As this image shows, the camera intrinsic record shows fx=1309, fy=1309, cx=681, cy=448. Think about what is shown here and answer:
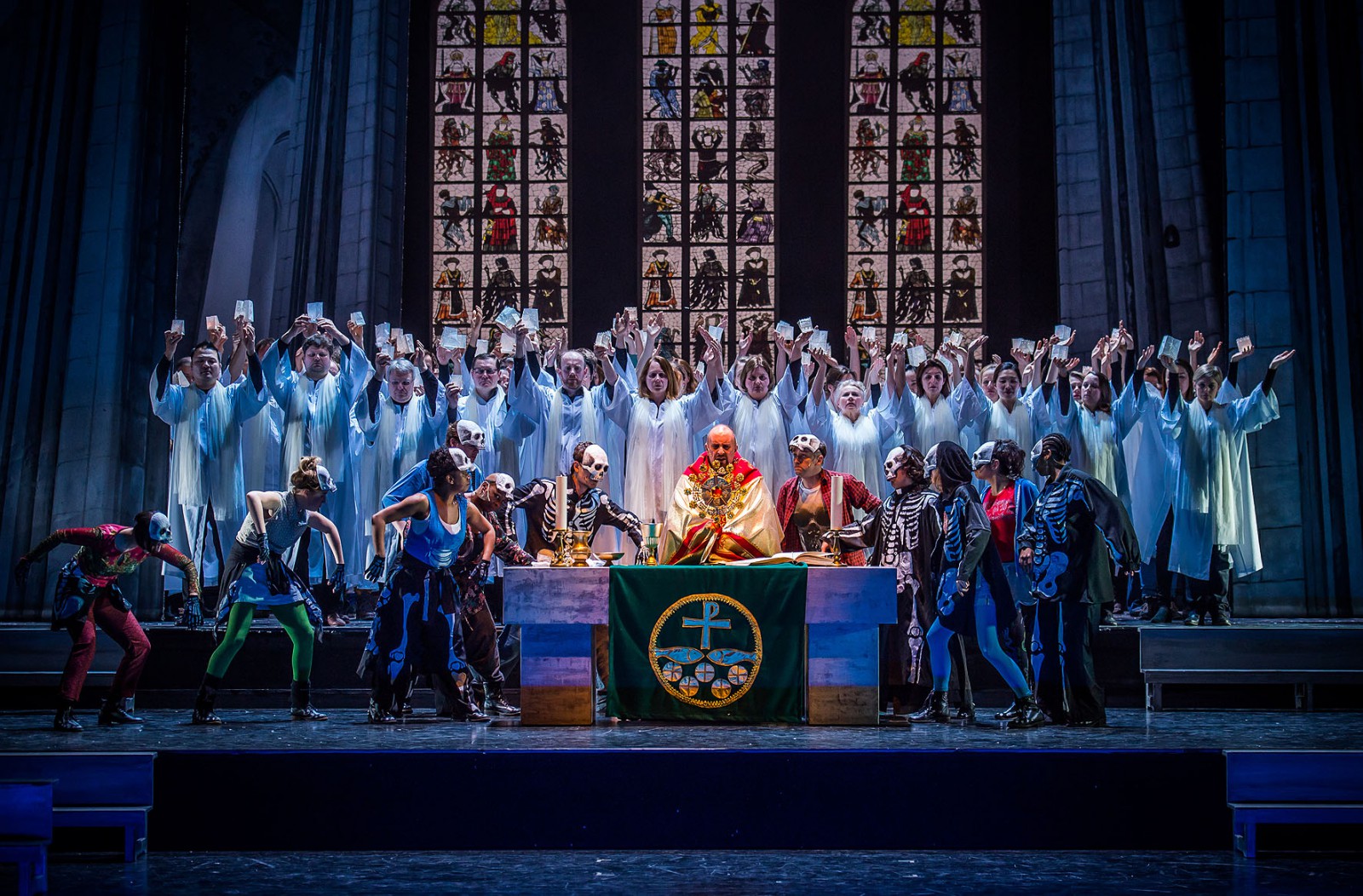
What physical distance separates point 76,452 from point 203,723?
13.9 feet

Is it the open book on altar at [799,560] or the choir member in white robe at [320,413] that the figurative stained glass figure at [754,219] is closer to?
the choir member in white robe at [320,413]

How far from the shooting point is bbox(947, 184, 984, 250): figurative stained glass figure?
13.4 metres

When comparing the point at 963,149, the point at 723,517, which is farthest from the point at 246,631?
the point at 963,149

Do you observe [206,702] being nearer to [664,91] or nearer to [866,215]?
[866,215]

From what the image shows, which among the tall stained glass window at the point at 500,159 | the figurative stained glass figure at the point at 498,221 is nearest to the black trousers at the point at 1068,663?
the tall stained glass window at the point at 500,159

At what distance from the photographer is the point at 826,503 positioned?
6.89 m

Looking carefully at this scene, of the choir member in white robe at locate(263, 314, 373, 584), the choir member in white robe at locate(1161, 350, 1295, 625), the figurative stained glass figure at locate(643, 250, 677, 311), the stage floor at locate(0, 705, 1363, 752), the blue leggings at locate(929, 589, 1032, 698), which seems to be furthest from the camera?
the figurative stained glass figure at locate(643, 250, 677, 311)

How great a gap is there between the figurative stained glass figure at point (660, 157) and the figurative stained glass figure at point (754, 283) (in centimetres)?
121

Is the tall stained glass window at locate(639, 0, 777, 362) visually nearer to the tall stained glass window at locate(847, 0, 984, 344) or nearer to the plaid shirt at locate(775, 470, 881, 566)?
the tall stained glass window at locate(847, 0, 984, 344)

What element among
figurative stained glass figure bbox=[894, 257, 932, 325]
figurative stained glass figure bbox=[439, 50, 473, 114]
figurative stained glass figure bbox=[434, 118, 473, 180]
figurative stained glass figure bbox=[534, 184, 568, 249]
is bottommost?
figurative stained glass figure bbox=[894, 257, 932, 325]

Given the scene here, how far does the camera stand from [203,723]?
20.2 feet

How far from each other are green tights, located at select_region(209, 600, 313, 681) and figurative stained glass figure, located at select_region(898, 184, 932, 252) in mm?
8762

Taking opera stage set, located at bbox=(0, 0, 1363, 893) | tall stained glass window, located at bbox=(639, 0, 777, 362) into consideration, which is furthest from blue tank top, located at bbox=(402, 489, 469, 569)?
tall stained glass window, located at bbox=(639, 0, 777, 362)

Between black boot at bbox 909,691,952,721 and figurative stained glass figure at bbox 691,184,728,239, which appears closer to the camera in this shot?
black boot at bbox 909,691,952,721
